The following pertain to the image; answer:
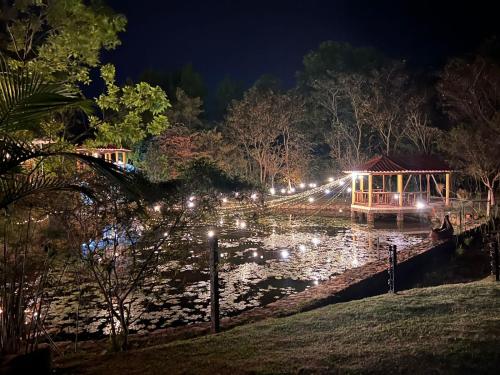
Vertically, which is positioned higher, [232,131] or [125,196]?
[232,131]

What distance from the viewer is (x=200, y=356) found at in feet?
16.6

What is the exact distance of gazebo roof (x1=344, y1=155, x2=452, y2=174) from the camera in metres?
25.8

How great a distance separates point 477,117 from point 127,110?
73.0ft

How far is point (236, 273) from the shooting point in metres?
12.9

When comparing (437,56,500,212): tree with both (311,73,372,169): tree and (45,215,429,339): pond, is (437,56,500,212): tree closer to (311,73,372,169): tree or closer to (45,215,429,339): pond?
(45,215,429,339): pond

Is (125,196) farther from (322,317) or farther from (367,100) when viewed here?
(367,100)

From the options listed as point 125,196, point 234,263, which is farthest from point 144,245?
point 234,263

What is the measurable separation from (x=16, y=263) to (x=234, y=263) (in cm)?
944

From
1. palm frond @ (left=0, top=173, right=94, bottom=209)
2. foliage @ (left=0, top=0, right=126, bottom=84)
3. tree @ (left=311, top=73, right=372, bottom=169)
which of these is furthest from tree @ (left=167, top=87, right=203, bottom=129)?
→ palm frond @ (left=0, top=173, right=94, bottom=209)

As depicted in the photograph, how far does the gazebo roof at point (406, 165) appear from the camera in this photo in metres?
25.8

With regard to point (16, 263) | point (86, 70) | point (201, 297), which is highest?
point (86, 70)

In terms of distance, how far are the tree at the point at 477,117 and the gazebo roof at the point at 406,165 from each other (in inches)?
70.4

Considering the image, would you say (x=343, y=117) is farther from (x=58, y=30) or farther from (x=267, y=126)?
(x=58, y=30)

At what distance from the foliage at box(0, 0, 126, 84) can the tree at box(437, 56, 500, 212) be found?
19360 mm
